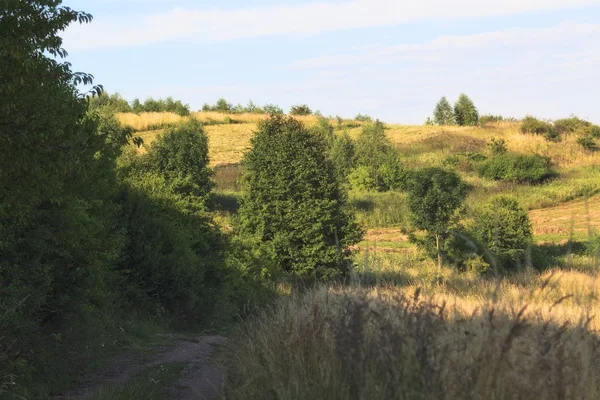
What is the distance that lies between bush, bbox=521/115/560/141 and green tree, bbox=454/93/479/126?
17.9 m

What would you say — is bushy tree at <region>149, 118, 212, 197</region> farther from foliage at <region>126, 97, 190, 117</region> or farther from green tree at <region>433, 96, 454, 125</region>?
green tree at <region>433, 96, 454, 125</region>

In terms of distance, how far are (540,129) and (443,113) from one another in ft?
91.9

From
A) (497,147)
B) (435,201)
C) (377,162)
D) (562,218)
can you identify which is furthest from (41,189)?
(497,147)

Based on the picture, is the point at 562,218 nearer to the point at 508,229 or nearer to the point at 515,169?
the point at 508,229

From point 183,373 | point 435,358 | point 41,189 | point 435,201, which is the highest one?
point 41,189

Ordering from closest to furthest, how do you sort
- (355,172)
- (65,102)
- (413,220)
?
(65,102), (413,220), (355,172)

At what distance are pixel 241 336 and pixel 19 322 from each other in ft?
10.2

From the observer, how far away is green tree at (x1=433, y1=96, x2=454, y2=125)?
105 metres

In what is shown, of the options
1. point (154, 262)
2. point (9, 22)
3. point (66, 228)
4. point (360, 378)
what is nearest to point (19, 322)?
point (66, 228)

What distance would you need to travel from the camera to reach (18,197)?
8.66 meters

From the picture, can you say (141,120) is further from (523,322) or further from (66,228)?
(523,322)

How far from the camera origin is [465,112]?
327ft

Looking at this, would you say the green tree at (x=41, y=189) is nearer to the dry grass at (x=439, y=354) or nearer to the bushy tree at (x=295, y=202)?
the dry grass at (x=439, y=354)

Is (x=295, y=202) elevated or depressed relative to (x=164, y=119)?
depressed
